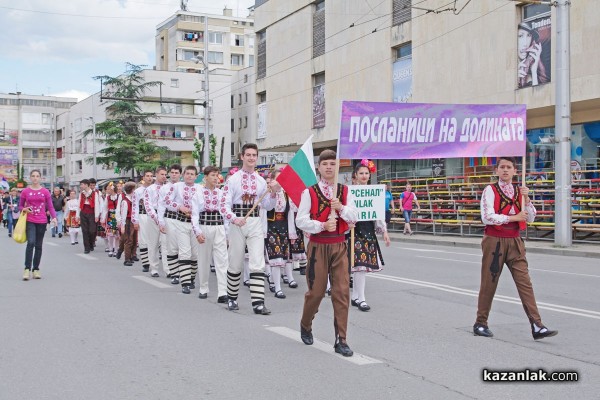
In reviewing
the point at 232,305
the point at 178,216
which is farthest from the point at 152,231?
the point at 232,305

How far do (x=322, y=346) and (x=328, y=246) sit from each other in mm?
1013

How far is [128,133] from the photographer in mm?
65875

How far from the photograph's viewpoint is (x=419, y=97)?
31547 millimetres

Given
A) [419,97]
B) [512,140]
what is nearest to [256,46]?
[419,97]

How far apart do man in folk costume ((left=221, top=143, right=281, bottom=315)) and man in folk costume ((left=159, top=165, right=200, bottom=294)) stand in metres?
1.95

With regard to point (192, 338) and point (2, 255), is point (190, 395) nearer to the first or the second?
point (192, 338)

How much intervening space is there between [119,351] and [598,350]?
4.51 m

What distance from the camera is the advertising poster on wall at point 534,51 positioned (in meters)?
24.9

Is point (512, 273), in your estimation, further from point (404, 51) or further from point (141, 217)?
point (404, 51)

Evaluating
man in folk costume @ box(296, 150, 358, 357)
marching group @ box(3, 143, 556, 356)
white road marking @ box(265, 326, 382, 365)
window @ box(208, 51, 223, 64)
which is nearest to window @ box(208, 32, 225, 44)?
window @ box(208, 51, 223, 64)

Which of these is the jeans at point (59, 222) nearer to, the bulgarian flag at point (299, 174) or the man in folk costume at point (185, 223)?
the man in folk costume at point (185, 223)

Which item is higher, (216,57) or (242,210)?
(216,57)

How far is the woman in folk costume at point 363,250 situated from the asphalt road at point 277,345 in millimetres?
278

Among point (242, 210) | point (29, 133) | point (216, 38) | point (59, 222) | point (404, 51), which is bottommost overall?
point (59, 222)
